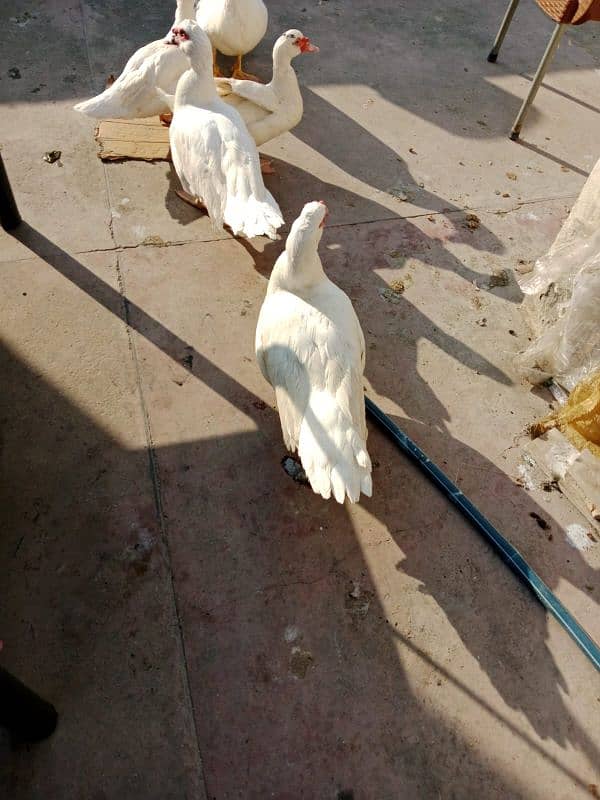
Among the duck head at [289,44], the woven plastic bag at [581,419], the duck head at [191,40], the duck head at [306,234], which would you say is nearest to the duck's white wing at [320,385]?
the duck head at [306,234]

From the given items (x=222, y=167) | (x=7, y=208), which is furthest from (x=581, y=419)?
(x=7, y=208)

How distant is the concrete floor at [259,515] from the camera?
228 centimetres

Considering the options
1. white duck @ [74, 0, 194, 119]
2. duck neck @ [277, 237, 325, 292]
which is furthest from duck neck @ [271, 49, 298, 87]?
duck neck @ [277, 237, 325, 292]

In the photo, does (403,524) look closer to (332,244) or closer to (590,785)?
(590,785)

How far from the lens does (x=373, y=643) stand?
2.51 metres

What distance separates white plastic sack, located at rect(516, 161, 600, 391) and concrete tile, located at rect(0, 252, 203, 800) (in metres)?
2.21

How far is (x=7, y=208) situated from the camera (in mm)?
3658

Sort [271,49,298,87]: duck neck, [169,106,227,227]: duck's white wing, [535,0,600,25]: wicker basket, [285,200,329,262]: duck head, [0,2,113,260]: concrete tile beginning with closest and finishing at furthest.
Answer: [285,200,329,262]: duck head → [169,106,227,227]: duck's white wing → [0,2,113,260]: concrete tile → [271,49,298,87]: duck neck → [535,0,600,25]: wicker basket

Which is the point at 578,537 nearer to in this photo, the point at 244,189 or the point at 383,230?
the point at 383,230

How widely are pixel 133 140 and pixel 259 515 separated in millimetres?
3099

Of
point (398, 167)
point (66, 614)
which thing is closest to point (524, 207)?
point (398, 167)

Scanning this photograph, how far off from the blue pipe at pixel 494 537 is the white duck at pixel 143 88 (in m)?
2.46

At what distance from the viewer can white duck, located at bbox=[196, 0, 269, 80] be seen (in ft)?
14.4

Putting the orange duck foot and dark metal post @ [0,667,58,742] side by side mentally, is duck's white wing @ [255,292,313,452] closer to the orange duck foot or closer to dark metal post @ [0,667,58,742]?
dark metal post @ [0,667,58,742]
